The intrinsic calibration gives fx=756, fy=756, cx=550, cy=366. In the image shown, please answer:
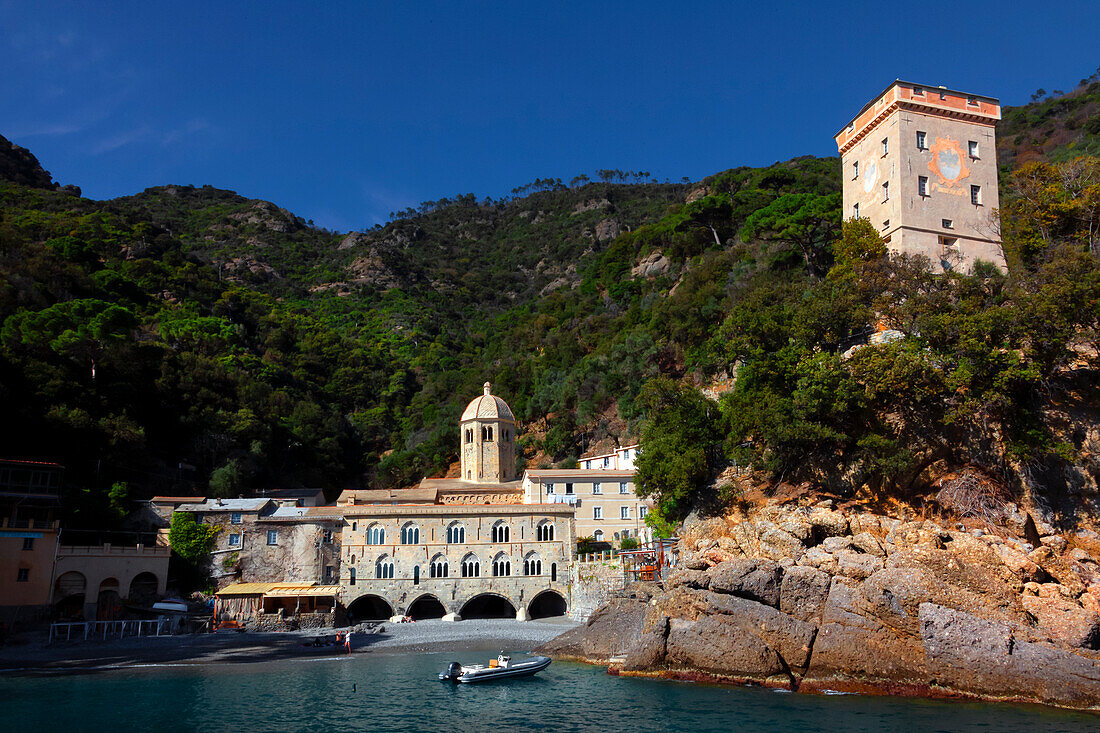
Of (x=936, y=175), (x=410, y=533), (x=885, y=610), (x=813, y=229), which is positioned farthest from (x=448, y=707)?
(x=813, y=229)

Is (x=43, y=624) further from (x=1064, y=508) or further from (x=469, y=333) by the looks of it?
(x=469, y=333)

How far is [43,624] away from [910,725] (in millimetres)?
36473

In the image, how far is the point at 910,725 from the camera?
20000 mm

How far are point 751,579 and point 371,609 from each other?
25.4 meters

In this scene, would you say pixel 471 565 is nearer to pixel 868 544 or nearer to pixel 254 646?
pixel 254 646

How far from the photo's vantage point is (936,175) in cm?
3675

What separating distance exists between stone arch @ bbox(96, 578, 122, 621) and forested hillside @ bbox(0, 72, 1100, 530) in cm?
437

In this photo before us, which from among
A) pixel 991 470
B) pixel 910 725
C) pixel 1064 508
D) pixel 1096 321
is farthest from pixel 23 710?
pixel 1096 321

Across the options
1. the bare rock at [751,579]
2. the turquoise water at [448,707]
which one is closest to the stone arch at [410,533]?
the turquoise water at [448,707]

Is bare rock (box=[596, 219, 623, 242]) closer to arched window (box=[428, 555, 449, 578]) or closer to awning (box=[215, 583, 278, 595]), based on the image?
arched window (box=[428, 555, 449, 578])

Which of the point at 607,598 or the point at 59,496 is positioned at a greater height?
the point at 59,496

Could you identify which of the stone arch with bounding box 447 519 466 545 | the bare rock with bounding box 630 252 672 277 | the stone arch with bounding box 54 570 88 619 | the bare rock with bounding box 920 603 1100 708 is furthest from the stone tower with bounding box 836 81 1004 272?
the stone arch with bounding box 54 570 88 619

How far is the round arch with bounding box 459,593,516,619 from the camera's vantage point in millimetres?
43969

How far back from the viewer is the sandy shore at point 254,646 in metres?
30.8
